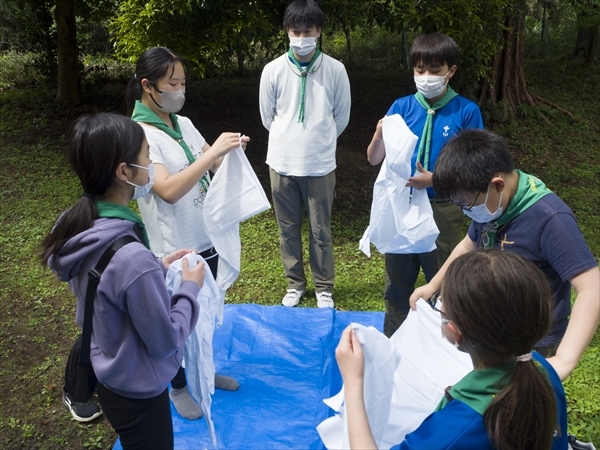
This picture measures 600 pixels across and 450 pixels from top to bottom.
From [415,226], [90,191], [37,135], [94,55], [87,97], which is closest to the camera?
[90,191]

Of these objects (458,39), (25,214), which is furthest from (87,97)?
(458,39)

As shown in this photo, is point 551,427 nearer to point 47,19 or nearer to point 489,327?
point 489,327

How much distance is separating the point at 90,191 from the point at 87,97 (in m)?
7.72

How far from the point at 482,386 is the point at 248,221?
4548 mm

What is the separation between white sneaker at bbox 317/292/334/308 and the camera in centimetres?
402

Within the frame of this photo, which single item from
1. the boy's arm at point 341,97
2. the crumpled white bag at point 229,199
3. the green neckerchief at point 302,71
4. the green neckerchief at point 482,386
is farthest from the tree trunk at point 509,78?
the green neckerchief at point 482,386

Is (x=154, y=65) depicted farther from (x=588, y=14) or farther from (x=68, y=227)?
(x=588, y=14)

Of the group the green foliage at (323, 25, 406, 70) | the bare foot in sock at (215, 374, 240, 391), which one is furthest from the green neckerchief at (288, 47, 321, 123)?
the green foliage at (323, 25, 406, 70)

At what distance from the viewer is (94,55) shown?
13.0m

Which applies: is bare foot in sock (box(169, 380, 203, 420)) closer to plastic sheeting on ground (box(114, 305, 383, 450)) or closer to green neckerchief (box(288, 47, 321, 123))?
plastic sheeting on ground (box(114, 305, 383, 450))

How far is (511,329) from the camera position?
1282mm

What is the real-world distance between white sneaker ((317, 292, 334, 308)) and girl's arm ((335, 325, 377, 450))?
2.51 meters

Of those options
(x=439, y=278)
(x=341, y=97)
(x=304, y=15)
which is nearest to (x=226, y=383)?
(x=439, y=278)

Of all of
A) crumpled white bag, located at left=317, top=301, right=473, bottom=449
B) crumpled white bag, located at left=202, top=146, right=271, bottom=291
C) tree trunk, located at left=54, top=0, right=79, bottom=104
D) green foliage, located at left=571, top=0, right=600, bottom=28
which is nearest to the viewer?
crumpled white bag, located at left=317, top=301, right=473, bottom=449
